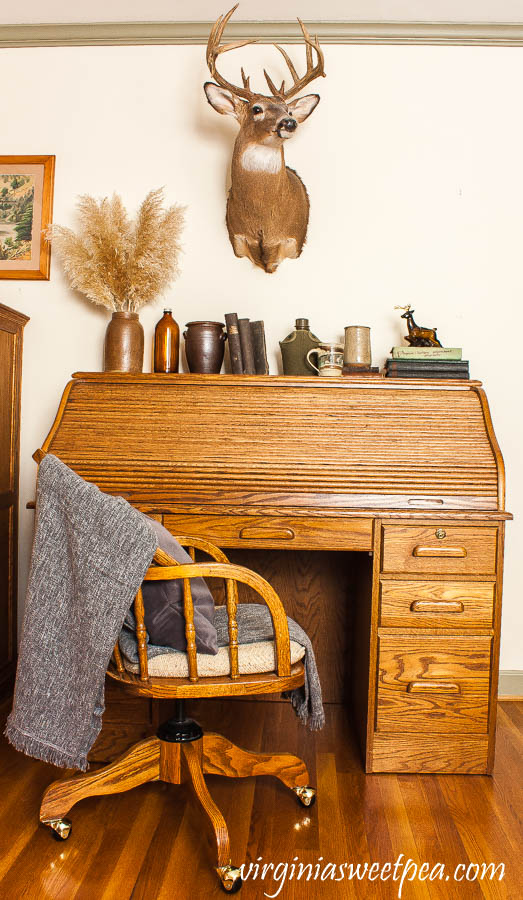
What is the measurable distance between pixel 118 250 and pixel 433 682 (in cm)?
200

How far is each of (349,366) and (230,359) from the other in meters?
0.47

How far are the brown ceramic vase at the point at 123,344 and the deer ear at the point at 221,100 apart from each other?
0.88 m

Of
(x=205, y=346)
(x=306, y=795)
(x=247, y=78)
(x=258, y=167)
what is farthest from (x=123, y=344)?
(x=306, y=795)

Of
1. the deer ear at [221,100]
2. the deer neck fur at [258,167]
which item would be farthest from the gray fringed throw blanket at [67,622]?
the deer ear at [221,100]

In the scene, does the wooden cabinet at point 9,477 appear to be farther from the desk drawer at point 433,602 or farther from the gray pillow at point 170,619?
the desk drawer at point 433,602

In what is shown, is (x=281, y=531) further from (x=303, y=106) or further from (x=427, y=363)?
(x=303, y=106)

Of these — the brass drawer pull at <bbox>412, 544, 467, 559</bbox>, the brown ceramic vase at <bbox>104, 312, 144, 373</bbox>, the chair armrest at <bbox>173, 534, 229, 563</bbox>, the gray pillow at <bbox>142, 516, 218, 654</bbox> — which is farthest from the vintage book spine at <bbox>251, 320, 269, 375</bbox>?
the gray pillow at <bbox>142, 516, 218, 654</bbox>

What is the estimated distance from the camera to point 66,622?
174 cm

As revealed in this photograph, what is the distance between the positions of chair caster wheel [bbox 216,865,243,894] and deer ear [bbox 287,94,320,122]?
101 inches

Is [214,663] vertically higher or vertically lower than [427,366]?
lower

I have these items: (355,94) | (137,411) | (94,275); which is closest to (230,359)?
(137,411)

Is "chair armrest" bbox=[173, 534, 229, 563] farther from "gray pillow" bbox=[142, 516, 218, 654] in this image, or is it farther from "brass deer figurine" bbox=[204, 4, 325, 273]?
"brass deer figurine" bbox=[204, 4, 325, 273]

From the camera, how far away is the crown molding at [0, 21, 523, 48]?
295cm

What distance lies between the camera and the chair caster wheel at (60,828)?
1.84m
